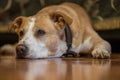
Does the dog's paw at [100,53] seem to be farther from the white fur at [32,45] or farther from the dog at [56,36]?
the white fur at [32,45]

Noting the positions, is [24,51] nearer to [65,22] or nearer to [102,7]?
[65,22]

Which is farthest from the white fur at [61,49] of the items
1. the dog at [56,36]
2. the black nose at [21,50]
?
the black nose at [21,50]

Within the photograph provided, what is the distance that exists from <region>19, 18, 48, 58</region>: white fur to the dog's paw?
0.32 m

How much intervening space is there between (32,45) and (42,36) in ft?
0.38

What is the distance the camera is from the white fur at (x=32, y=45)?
210 cm

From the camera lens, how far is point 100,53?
2232 mm

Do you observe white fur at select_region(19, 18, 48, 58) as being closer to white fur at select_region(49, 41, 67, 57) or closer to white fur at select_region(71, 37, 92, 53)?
white fur at select_region(49, 41, 67, 57)

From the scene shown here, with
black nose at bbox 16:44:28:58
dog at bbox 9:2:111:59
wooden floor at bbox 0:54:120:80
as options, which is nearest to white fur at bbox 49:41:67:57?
dog at bbox 9:2:111:59

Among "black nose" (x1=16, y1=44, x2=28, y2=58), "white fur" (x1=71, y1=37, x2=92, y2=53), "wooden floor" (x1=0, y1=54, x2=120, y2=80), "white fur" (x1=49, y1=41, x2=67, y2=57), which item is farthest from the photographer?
"white fur" (x1=71, y1=37, x2=92, y2=53)

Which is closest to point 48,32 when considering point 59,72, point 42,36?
point 42,36

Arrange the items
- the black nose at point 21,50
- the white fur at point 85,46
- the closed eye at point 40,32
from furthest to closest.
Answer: the white fur at point 85,46 < the closed eye at point 40,32 < the black nose at point 21,50

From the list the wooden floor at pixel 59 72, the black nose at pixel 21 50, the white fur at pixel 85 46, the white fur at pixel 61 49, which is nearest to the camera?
the wooden floor at pixel 59 72

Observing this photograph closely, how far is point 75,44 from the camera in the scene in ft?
7.95

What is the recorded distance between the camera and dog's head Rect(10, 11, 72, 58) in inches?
82.8
